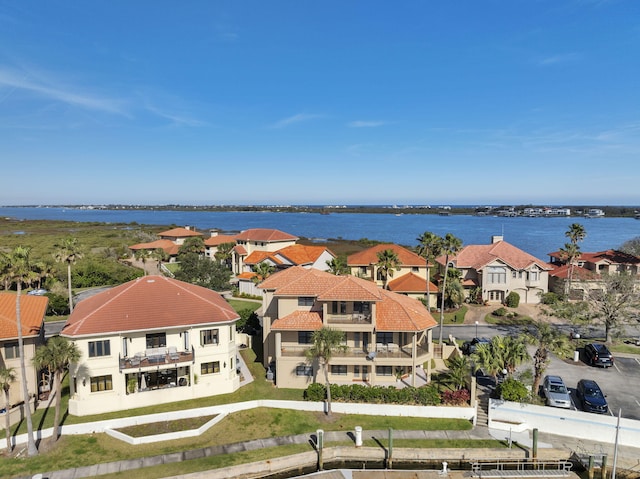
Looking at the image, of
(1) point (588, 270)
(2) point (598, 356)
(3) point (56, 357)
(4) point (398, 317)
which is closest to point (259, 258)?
(4) point (398, 317)

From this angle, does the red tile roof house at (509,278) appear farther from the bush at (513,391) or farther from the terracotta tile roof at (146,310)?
the terracotta tile roof at (146,310)

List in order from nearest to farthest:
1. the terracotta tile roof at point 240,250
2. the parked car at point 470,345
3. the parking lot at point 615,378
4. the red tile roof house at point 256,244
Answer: the parking lot at point 615,378
the parked car at point 470,345
the terracotta tile roof at point 240,250
the red tile roof house at point 256,244

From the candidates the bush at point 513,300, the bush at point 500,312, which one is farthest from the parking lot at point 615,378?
the bush at point 513,300

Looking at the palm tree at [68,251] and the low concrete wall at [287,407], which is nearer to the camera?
the low concrete wall at [287,407]

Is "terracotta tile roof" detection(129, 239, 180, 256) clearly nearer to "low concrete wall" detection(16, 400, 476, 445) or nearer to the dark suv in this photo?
"low concrete wall" detection(16, 400, 476, 445)

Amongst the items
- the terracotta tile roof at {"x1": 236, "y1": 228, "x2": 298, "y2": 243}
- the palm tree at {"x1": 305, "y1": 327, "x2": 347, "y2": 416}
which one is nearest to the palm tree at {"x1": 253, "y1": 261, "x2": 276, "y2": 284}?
the terracotta tile roof at {"x1": 236, "y1": 228, "x2": 298, "y2": 243}
